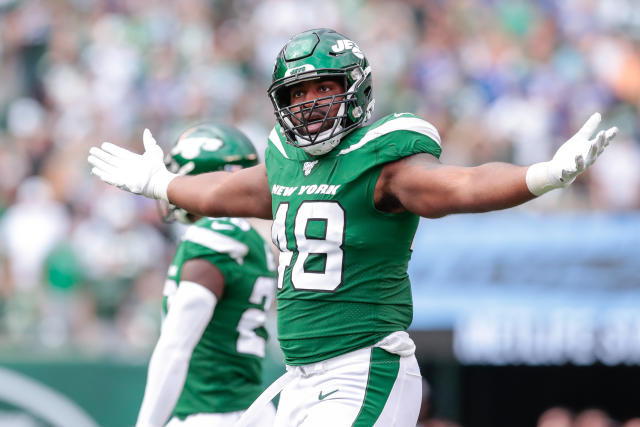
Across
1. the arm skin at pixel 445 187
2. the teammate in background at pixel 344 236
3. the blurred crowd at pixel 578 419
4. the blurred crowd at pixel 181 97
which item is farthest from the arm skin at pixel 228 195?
the blurred crowd at pixel 578 419

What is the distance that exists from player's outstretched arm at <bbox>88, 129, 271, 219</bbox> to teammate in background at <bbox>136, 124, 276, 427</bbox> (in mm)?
475

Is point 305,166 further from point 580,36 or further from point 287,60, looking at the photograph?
point 580,36

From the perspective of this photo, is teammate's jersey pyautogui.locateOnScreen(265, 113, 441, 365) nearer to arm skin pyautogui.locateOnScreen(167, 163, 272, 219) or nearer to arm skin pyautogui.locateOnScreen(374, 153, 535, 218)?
arm skin pyautogui.locateOnScreen(374, 153, 535, 218)

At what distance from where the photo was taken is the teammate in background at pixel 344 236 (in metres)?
3.32

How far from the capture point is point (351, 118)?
3467 millimetres

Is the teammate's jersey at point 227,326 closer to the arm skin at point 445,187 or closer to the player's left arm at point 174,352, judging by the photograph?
the player's left arm at point 174,352

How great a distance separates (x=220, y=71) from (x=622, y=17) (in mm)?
4443

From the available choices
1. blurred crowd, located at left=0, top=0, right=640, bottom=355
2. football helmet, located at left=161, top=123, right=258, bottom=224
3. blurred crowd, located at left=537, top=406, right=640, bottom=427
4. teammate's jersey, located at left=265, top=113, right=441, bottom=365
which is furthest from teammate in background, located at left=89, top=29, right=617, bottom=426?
blurred crowd, located at left=537, top=406, right=640, bottom=427

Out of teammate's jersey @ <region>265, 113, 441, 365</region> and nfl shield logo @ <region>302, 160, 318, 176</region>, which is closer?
teammate's jersey @ <region>265, 113, 441, 365</region>

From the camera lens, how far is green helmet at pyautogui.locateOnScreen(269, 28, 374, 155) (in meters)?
3.42

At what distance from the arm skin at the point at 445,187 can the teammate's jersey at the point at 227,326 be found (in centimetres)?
119

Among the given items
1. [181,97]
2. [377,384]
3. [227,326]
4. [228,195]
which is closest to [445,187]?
[377,384]

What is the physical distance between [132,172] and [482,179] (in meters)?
1.48

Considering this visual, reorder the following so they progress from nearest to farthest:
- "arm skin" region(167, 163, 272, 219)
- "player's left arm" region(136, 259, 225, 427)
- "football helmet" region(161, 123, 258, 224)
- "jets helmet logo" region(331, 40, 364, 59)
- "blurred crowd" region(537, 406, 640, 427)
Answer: "jets helmet logo" region(331, 40, 364, 59)
"arm skin" region(167, 163, 272, 219)
"player's left arm" region(136, 259, 225, 427)
"football helmet" region(161, 123, 258, 224)
"blurred crowd" region(537, 406, 640, 427)
